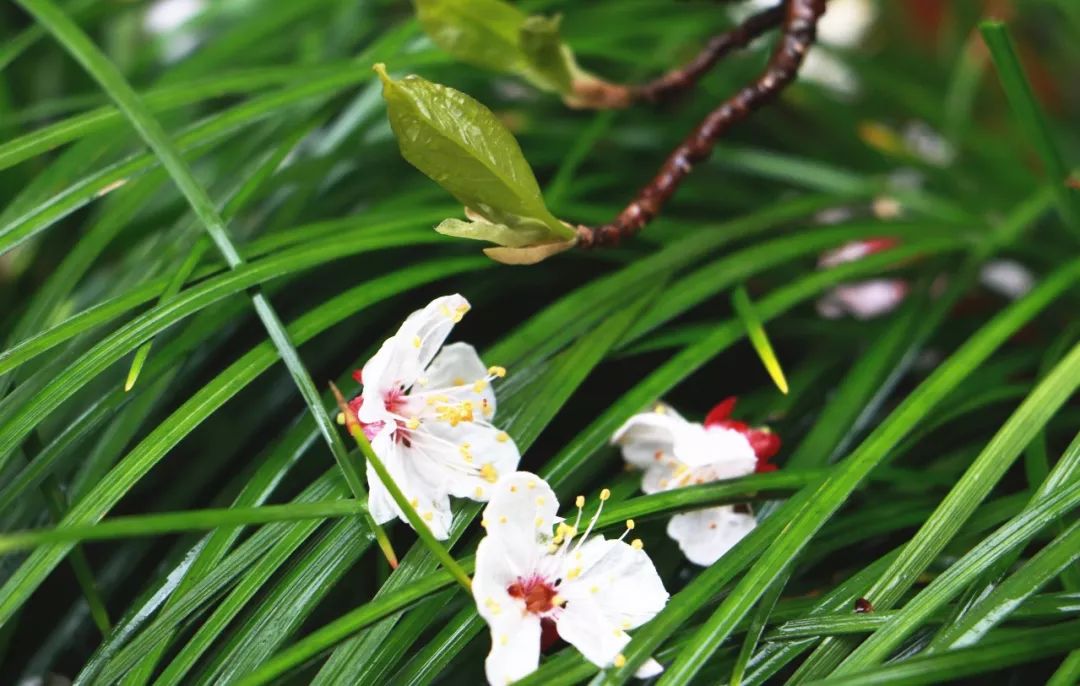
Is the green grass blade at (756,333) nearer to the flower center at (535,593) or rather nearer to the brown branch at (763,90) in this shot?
the brown branch at (763,90)

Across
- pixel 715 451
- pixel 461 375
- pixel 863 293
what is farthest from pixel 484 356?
pixel 863 293

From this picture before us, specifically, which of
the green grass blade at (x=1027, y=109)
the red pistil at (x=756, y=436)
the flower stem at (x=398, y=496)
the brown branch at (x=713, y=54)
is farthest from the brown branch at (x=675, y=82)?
the flower stem at (x=398, y=496)

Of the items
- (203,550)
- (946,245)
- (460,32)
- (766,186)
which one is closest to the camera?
(203,550)

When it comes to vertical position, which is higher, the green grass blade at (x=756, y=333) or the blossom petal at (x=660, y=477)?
the green grass blade at (x=756, y=333)

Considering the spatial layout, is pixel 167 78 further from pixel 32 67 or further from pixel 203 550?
pixel 203 550

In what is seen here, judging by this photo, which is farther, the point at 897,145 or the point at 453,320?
the point at 897,145

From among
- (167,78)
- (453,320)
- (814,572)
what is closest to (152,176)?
(167,78)

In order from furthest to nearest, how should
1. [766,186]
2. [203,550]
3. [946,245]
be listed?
1. [766,186]
2. [946,245]
3. [203,550]

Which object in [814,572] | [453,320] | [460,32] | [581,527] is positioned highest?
[460,32]
